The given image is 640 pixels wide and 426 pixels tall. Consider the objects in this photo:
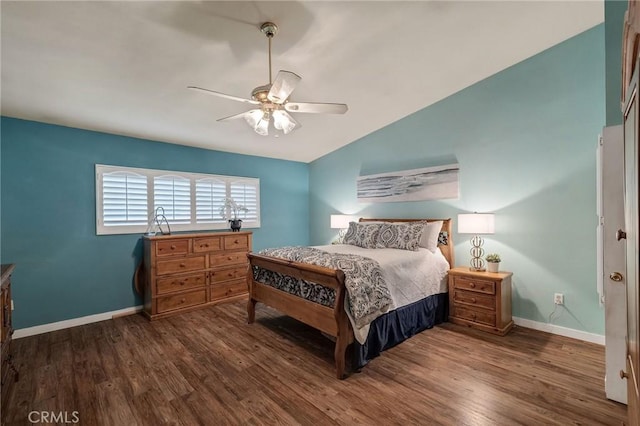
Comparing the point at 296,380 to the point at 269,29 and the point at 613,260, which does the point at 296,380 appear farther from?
the point at 269,29

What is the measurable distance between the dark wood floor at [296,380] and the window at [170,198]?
1442 mm

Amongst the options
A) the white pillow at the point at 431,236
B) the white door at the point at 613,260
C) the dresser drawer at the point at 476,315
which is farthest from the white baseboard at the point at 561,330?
the white pillow at the point at 431,236

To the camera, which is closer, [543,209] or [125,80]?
[125,80]

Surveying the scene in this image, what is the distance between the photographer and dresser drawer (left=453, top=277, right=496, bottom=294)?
10.3 ft

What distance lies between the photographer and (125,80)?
8.99ft

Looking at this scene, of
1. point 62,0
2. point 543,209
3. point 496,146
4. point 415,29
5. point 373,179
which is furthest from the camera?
point 373,179

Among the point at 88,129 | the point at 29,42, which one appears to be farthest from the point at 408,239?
the point at 88,129

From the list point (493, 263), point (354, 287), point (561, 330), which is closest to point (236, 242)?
point (354, 287)

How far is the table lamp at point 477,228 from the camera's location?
10.8ft

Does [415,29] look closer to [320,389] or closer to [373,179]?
[373,179]

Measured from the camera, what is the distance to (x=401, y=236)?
3764 millimetres

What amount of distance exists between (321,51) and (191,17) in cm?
113

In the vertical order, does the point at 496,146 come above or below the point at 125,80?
below

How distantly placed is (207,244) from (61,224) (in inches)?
65.1
